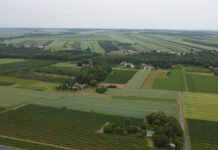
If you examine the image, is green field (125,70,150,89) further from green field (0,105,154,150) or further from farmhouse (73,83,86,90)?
green field (0,105,154,150)

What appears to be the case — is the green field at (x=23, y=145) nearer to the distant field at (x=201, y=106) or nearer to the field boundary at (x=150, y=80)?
the distant field at (x=201, y=106)

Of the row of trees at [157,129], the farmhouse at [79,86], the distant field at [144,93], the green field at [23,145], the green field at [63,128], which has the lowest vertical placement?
the green field at [23,145]

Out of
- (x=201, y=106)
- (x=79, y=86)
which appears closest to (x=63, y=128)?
(x=79, y=86)

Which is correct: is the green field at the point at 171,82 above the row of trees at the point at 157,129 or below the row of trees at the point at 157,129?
above

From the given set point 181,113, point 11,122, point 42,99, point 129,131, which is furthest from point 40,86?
point 181,113

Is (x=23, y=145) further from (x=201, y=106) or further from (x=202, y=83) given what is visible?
(x=202, y=83)

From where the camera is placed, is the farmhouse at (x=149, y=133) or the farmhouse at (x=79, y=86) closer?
the farmhouse at (x=149, y=133)

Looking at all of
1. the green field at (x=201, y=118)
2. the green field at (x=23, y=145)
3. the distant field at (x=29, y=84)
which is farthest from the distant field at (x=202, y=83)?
the green field at (x=23, y=145)
